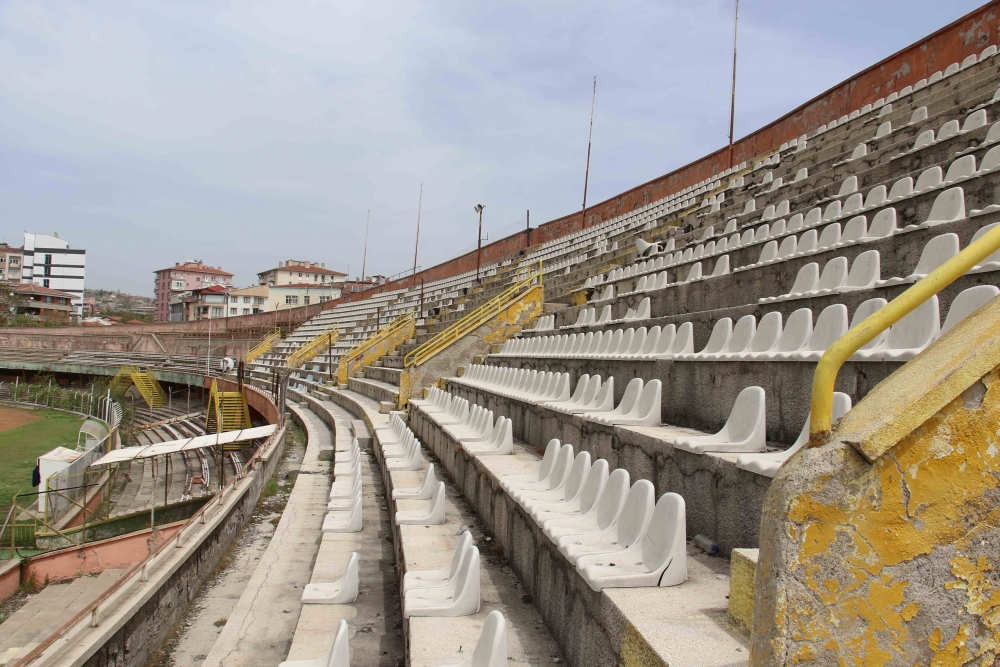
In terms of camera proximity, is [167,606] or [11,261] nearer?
[167,606]

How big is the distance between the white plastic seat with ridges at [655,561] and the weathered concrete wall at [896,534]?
0.63 metres

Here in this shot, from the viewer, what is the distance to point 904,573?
3.99 feet

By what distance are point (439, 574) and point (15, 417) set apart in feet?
99.5

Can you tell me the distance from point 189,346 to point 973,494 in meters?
37.5

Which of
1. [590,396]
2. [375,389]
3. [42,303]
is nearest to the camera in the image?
[590,396]

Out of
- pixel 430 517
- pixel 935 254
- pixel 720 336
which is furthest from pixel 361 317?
pixel 935 254

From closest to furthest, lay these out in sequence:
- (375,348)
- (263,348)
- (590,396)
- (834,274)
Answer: (834,274)
(590,396)
(375,348)
(263,348)

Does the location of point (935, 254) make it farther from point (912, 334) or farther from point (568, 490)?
point (568, 490)

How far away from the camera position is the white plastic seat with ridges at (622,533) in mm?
2086

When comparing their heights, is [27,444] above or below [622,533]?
below

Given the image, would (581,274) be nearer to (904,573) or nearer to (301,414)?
(301,414)

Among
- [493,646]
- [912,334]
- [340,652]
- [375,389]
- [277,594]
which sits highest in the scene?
[912,334]

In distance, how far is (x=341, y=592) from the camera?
3.48 meters

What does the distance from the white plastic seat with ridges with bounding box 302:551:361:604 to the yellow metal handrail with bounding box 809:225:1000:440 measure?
2.80 metres
